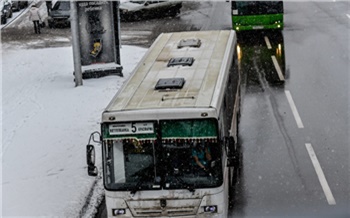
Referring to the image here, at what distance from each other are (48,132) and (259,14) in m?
14.9

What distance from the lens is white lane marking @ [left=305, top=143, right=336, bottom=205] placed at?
568 inches

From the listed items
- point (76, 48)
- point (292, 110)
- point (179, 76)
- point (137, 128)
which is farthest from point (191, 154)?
point (76, 48)

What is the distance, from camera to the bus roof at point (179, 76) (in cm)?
1153

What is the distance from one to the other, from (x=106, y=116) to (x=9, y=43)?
2395 cm

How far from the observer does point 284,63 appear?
2631 cm

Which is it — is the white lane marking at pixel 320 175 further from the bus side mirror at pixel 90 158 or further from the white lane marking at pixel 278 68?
the white lane marking at pixel 278 68

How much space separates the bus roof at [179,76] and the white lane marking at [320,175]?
3154 mm

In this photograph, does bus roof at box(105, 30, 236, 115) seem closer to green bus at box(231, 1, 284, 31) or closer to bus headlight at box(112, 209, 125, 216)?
bus headlight at box(112, 209, 125, 216)

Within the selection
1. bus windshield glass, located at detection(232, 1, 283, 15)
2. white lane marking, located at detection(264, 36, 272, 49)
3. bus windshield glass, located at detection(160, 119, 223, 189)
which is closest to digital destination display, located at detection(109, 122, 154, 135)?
bus windshield glass, located at detection(160, 119, 223, 189)

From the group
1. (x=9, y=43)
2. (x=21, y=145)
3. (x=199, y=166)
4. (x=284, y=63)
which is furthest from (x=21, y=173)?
(x=9, y=43)

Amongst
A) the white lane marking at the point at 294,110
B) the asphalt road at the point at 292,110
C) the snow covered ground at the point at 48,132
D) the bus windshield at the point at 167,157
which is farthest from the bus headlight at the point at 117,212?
the white lane marking at the point at 294,110

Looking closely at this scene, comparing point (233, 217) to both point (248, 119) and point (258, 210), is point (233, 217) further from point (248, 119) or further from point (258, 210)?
point (248, 119)

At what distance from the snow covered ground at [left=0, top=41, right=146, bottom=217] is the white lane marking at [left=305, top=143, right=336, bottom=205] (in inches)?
190

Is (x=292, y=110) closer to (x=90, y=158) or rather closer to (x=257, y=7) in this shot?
(x=90, y=158)
